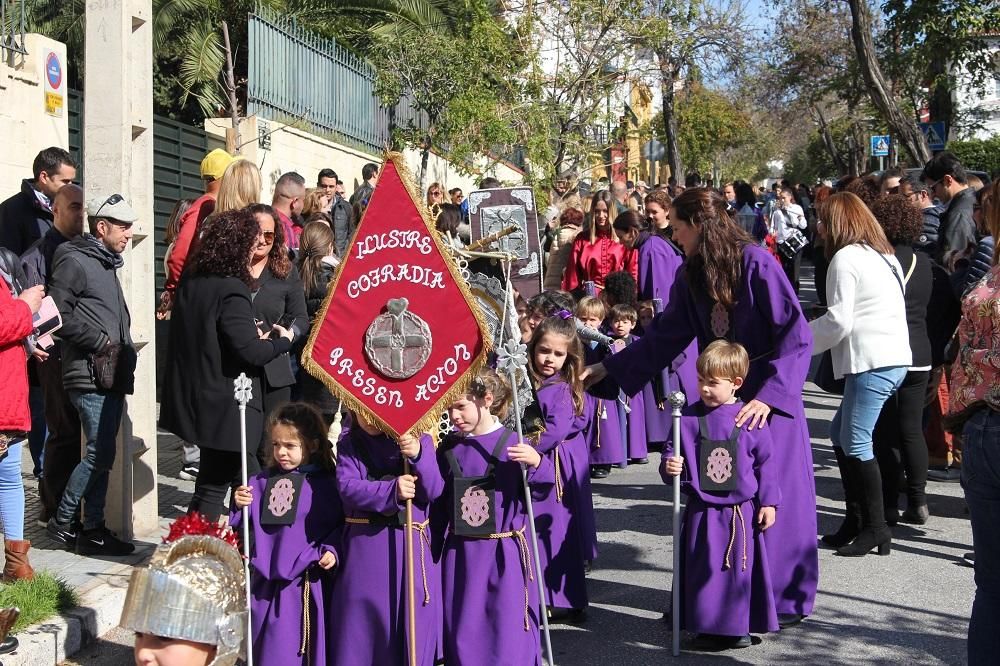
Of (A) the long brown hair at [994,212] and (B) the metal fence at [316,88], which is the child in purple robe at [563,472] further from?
(B) the metal fence at [316,88]

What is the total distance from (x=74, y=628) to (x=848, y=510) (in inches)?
170

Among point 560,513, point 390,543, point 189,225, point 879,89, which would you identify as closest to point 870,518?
point 560,513

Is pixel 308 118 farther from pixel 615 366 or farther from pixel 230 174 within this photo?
pixel 615 366

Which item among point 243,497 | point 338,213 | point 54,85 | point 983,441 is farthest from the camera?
point 338,213

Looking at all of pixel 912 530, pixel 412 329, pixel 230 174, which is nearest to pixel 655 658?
pixel 412 329

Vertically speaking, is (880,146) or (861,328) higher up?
(880,146)

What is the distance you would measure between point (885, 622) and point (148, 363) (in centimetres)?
420

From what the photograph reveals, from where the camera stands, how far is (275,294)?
6871 mm

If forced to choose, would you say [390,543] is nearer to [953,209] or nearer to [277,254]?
[277,254]

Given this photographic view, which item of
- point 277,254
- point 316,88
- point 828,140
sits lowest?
point 277,254

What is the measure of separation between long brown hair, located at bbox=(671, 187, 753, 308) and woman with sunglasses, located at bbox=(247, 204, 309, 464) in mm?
2219

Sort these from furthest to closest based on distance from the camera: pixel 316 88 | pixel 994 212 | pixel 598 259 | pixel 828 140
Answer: pixel 828 140 < pixel 316 88 < pixel 598 259 < pixel 994 212

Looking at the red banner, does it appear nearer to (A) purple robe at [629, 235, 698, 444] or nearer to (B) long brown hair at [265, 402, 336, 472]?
(B) long brown hair at [265, 402, 336, 472]

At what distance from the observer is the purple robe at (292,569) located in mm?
5027
